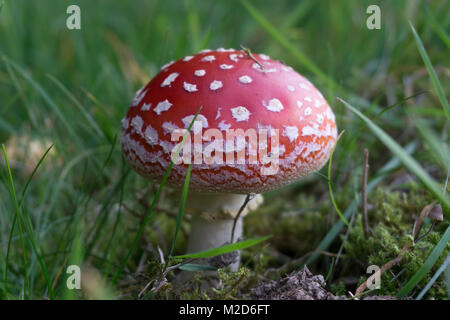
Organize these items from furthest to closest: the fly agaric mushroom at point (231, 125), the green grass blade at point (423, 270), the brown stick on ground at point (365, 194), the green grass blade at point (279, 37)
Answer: the green grass blade at point (279, 37) → the brown stick on ground at point (365, 194) → the fly agaric mushroom at point (231, 125) → the green grass blade at point (423, 270)

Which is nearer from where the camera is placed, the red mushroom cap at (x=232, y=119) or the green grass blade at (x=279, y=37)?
the red mushroom cap at (x=232, y=119)

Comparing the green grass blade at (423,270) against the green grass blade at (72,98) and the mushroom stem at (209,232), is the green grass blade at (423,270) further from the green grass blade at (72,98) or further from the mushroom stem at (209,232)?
the green grass blade at (72,98)

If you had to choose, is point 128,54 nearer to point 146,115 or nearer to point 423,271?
point 146,115

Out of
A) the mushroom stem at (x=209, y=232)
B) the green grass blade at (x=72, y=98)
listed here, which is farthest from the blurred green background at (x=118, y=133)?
the mushroom stem at (x=209, y=232)

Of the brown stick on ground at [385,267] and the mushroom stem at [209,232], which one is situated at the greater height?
the brown stick on ground at [385,267]

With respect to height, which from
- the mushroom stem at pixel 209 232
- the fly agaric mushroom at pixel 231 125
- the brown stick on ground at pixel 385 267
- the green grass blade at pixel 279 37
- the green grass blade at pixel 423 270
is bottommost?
the mushroom stem at pixel 209 232

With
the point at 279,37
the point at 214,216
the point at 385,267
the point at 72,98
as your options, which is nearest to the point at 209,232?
the point at 214,216

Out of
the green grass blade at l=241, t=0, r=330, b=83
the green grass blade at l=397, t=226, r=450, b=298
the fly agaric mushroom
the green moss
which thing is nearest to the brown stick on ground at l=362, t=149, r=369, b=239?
the green moss
